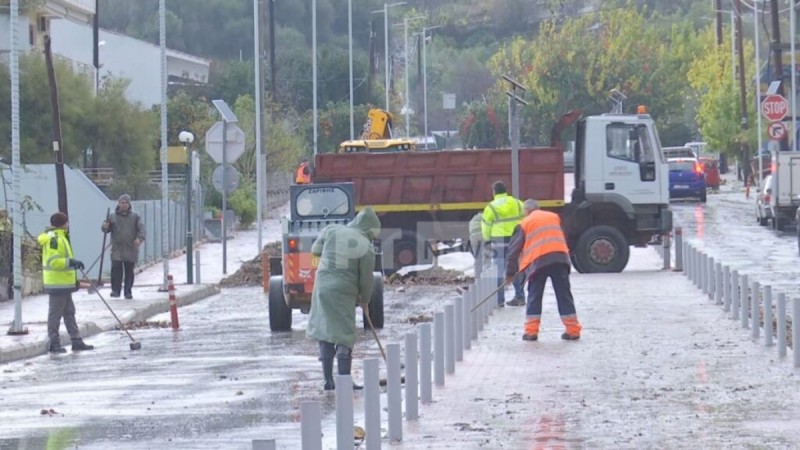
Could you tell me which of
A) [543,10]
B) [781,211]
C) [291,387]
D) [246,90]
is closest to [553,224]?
[291,387]

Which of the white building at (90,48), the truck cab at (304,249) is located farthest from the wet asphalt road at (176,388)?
the white building at (90,48)

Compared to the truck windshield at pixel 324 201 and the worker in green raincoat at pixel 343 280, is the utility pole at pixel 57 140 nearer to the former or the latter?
the truck windshield at pixel 324 201

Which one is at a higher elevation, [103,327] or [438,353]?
[438,353]

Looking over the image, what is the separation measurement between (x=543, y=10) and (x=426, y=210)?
340 feet

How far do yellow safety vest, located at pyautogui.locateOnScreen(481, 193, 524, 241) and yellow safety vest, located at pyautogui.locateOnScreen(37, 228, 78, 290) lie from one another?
647cm

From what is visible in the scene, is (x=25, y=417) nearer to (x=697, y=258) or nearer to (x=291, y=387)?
(x=291, y=387)

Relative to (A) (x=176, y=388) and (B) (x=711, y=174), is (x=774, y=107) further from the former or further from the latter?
(A) (x=176, y=388)

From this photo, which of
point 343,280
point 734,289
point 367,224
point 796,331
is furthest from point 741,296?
point 343,280

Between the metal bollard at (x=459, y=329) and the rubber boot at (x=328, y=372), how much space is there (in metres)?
2.06

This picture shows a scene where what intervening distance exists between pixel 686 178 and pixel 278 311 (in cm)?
3482

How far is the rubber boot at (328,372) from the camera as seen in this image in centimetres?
1472

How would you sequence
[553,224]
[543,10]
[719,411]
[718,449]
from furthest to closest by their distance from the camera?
[543,10] → [553,224] → [719,411] → [718,449]

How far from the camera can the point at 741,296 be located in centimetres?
2022

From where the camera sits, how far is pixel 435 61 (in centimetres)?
12025
